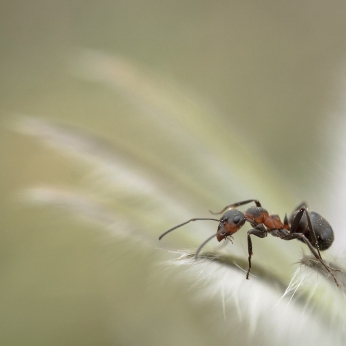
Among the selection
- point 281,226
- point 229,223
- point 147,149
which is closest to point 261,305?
point 229,223

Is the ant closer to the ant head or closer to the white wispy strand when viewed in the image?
the ant head

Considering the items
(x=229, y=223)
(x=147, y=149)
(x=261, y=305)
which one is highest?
(x=147, y=149)

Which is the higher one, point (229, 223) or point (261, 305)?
point (229, 223)

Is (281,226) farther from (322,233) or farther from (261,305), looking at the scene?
(261,305)

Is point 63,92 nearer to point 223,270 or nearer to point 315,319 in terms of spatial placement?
point 223,270

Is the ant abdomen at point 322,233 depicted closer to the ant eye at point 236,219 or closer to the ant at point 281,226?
the ant at point 281,226

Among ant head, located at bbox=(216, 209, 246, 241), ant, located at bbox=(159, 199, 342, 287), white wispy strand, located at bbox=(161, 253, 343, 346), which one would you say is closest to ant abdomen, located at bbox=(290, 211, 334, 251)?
ant, located at bbox=(159, 199, 342, 287)

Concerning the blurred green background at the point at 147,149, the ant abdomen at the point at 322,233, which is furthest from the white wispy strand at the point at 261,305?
the ant abdomen at the point at 322,233
